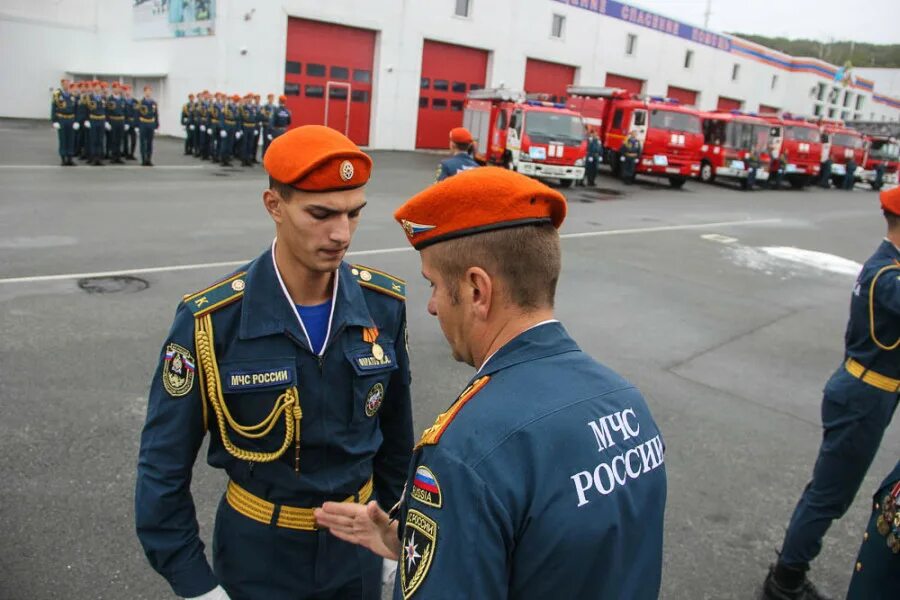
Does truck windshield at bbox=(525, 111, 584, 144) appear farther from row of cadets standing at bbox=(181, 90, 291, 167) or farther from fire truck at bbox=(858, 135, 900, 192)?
fire truck at bbox=(858, 135, 900, 192)

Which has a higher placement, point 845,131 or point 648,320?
point 845,131

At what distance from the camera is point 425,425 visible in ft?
17.4

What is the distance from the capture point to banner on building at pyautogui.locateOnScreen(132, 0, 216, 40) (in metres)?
26.5

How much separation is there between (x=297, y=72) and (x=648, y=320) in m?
23.6

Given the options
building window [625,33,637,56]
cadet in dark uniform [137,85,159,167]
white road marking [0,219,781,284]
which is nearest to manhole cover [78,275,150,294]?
white road marking [0,219,781,284]

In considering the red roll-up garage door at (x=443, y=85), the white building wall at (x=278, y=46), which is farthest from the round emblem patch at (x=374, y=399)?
the red roll-up garage door at (x=443, y=85)

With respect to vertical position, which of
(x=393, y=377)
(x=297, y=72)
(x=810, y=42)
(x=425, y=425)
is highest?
(x=810, y=42)

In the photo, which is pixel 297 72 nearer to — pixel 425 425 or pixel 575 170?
pixel 575 170

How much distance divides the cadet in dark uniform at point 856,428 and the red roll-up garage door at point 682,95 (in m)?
44.0

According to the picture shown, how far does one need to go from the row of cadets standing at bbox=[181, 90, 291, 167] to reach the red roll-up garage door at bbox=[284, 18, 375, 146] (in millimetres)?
5292

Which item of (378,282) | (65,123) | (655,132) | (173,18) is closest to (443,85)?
(655,132)

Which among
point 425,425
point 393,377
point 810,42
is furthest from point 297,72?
point 810,42

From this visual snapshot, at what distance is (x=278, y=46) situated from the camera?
2738 centimetres

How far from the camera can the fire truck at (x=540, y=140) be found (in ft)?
73.5
